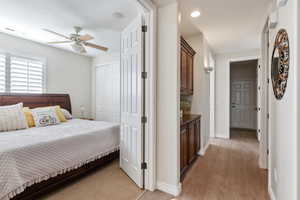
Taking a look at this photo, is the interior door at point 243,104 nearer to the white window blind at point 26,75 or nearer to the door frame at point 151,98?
the door frame at point 151,98

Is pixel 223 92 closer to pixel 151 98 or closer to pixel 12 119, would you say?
Answer: pixel 151 98

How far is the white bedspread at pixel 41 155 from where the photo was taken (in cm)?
155

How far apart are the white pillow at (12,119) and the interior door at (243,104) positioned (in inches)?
275

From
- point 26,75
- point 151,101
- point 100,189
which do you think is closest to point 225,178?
point 151,101

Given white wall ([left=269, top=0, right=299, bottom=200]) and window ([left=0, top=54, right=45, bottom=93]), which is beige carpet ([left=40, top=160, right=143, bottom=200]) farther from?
window ([left=0, top=54, right=45, bottom=93])

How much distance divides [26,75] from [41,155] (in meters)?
2.80

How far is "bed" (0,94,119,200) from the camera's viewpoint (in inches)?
61.9

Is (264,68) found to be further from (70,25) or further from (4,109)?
(4,109)

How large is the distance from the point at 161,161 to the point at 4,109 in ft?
9.80

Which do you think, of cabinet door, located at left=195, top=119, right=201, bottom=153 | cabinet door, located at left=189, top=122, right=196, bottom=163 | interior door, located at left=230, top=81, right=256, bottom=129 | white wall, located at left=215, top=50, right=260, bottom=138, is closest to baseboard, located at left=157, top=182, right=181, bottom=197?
cabinet door, located at left=189, top=122, right=196, bottom=163

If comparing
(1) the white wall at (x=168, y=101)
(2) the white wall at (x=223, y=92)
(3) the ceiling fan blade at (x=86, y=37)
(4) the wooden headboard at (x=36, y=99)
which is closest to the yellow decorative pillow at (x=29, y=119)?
(4) the wooden headboard at (x=36, y=99)

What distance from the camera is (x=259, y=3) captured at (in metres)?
2.23

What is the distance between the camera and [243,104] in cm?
622

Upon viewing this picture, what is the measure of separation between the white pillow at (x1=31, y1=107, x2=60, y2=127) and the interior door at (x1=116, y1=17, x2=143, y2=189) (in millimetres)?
1640
